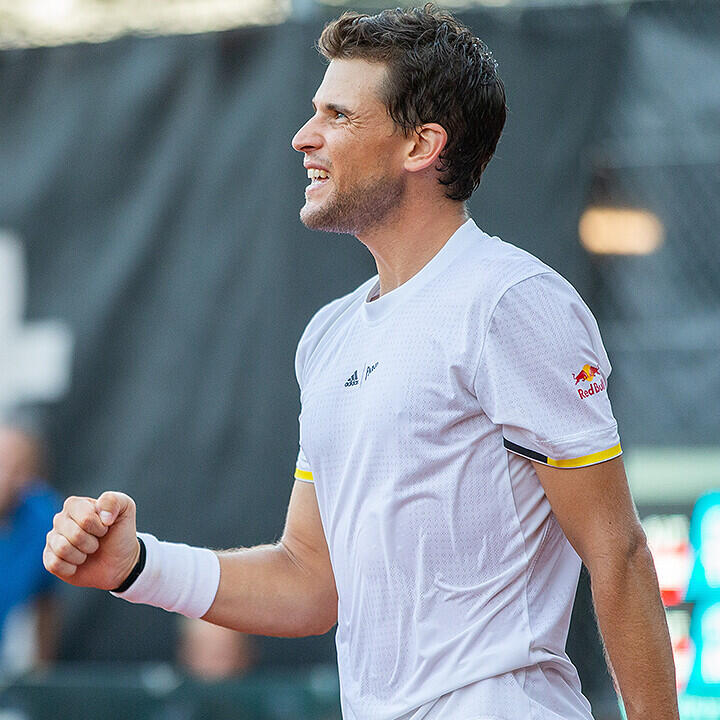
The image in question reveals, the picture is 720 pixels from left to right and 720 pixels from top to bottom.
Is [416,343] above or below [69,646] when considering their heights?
above

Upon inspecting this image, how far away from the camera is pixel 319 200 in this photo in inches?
85.7

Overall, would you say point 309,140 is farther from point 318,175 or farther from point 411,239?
point 411,239

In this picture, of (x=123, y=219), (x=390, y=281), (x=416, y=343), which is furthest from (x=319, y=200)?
(x=123, y=219)

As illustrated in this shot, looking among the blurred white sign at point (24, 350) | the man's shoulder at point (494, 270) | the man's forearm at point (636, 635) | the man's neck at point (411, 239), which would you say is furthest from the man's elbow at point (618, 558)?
the blurred white sign at point (24, 350)

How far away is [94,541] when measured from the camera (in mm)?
2078

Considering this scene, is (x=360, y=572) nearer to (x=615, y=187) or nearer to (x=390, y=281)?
(x=390, y=281)

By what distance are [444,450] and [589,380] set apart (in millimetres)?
228

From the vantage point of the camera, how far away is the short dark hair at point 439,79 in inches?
84.8

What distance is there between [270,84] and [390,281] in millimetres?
2445

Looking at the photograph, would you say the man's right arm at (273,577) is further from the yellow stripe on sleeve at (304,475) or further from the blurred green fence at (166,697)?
the blurred green fence at (166,697)

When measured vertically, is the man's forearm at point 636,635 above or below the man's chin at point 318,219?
below

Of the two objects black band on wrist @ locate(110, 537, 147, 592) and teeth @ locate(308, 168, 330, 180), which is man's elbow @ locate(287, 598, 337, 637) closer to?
black band on wrist @ locate(110, 537, 147, 592)

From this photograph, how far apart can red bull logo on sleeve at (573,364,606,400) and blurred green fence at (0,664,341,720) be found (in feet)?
7.66

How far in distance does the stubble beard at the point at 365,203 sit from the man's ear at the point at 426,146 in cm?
4
